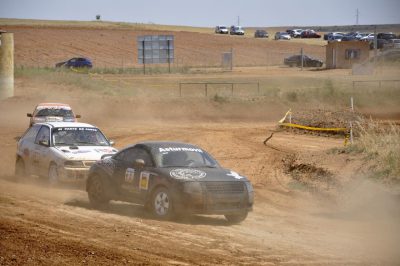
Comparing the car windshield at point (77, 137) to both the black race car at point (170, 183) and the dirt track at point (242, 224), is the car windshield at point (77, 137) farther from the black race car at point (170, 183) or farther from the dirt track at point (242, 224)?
the black race car at point (170, 183)

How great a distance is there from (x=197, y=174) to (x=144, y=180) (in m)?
1.12

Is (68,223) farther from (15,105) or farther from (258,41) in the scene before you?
(258,41)

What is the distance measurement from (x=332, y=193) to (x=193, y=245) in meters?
8.24

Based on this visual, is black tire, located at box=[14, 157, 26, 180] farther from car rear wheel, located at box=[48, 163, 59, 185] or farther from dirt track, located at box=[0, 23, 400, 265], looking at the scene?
car rear wheel, located at box=[48, 163, 59, 185]

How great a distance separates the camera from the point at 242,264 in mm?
10719

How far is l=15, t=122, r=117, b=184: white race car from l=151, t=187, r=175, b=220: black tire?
14.4ft

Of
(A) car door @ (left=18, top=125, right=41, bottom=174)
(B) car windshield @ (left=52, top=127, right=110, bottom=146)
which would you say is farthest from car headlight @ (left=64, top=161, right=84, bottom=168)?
(A) car door @ (left=18, top=125, right=41, bottom=174)

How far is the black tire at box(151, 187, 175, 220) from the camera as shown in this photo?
46.8 ft

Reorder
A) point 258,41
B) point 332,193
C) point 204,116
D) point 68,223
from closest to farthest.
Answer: point 68,223 < point 332,193 < point 204,116 < point 258,41

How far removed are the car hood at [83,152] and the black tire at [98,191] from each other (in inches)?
91.8

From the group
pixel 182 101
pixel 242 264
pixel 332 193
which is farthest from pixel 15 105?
pixel 242 264

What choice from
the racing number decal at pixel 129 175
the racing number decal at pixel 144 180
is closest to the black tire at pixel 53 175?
the racing number decal at pixel 129 175

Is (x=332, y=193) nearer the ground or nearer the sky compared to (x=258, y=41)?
nearer the ground

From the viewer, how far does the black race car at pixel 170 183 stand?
14203 mm
